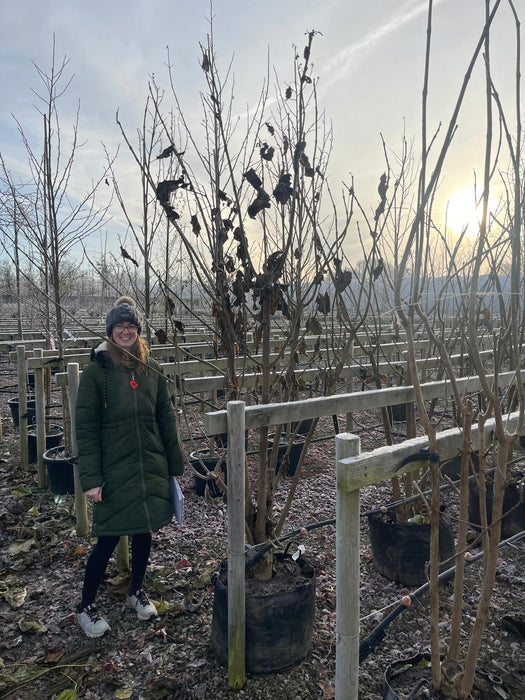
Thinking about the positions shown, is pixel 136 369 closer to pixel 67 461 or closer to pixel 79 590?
pixel 79 590

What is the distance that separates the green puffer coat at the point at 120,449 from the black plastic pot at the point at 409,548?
4.68ft

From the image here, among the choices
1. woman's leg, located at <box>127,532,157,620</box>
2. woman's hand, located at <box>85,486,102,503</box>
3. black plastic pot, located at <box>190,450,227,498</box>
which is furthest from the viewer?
black plastic pot, located at <box>190,450,227,498</box>

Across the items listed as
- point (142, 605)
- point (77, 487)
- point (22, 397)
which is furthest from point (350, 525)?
point (22, 397)

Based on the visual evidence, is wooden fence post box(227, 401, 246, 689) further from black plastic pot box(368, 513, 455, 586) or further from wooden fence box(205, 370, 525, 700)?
black plastic pot box(368, 513, 455, 586)

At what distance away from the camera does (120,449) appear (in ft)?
8.36

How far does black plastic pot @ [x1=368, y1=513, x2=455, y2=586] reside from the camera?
291 centimetres

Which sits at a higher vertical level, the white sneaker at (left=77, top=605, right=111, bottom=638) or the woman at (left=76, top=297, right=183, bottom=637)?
the woman at (left=76, top=297, right=183, bottom=637)

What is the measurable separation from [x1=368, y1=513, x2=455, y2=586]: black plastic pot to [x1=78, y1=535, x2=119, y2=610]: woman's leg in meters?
1.68

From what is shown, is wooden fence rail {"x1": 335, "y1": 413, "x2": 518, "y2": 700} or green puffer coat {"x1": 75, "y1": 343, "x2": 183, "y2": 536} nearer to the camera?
wooden fence rail {"x1": 335, "y1": 413, "x2": 518, "y2": 700}

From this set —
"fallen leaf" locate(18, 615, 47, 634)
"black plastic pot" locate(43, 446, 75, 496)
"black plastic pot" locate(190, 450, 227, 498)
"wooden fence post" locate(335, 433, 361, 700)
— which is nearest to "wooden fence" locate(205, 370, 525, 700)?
"wooden fence post" locate(335, 433, 361, 700)

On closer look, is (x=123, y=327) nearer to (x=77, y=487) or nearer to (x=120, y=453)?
(x=120, y=453)

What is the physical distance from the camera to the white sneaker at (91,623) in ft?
8.30

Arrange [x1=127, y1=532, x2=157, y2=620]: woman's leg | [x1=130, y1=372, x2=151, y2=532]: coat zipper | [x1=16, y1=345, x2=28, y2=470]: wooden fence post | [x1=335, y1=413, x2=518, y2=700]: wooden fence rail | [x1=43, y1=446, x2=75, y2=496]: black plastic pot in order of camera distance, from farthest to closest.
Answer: [x1=16, y1=345, x2=28, y2=470]: wooden fence post, [x1=43, y1=446, x2=75, y2=496]: black plastic pot, [x1=127, y1=532, x2=157, y2=620]: woman's leg, [x1=130, y1=372, x2=151, y2=532]: coat zipper, [x1=335, y1=413, x2=518, y2=700]: wooden fence rail

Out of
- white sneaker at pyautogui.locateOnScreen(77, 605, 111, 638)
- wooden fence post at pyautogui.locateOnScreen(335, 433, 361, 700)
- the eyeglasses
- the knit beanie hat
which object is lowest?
white sneaker at pyautogui.locateOnScreen(77, 605, 111, 638)
